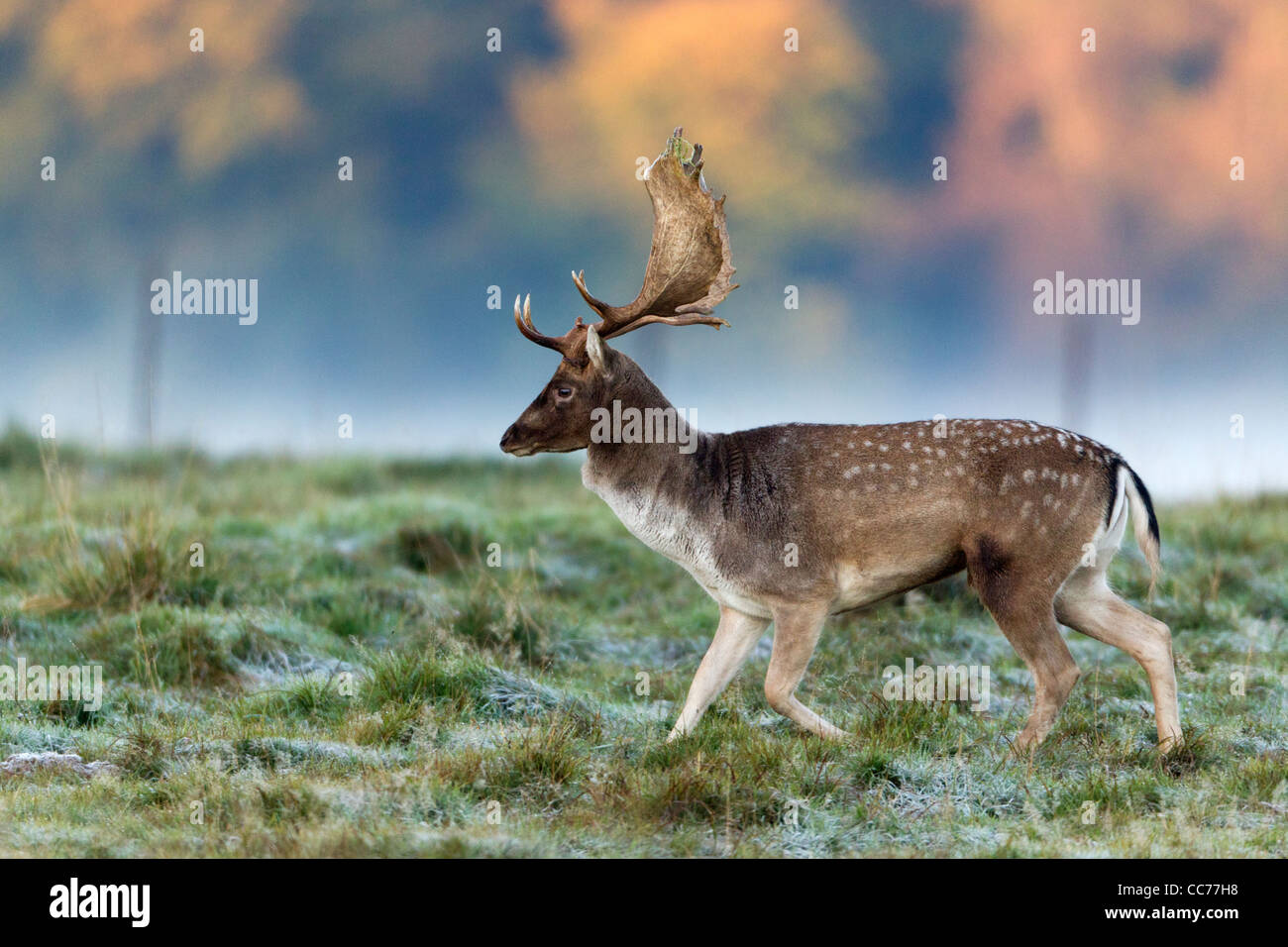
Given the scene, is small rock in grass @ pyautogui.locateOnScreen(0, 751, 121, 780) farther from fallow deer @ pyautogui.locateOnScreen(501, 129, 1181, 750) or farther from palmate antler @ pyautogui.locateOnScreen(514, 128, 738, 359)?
palmate antler @ pyautogui.locateOnScreen(514, 128, 738, 359)

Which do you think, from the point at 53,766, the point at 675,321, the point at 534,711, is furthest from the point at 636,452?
the point at 53,766

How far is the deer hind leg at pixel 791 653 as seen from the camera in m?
→ 8.11

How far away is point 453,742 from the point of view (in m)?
8.19

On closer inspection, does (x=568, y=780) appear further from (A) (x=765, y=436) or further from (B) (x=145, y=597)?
(B) (x=145, y=597)

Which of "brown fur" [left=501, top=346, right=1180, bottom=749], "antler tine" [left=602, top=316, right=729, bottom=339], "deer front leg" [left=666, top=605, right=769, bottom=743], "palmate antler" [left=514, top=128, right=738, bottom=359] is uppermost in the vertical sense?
"palmate antler" [left=514, top=128, right=738, bottom=359]

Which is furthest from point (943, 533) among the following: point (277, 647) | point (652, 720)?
point (277, 647)

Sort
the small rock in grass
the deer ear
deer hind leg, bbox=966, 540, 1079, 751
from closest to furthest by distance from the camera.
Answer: the small rock in grass → deer hind leg, bbox=966, 540, 1079, 751 → the deer ear

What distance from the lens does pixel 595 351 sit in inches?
324

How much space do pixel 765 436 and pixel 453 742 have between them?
258cm

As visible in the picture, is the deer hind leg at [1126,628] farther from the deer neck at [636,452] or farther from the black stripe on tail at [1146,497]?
the deer neck at [636,452]

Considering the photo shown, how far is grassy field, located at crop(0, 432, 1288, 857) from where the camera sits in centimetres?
674

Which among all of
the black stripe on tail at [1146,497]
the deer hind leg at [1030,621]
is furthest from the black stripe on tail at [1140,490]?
the deer hind leg at [1030,621]

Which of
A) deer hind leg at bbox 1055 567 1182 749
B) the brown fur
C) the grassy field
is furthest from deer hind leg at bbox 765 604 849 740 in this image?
deer hind leg at bbox 1055 567 1182 749

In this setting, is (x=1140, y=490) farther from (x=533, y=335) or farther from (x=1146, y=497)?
(x=533, y=335)
